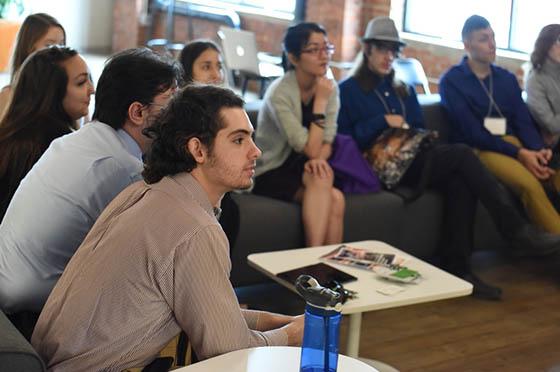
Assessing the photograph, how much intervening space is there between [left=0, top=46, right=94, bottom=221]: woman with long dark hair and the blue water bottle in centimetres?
137

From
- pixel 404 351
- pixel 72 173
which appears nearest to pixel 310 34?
pixel 404 351

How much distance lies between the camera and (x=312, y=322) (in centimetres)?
185

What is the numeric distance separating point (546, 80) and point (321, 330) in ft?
12.0

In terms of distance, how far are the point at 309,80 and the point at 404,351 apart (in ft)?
4.93

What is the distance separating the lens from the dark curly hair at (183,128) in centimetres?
216

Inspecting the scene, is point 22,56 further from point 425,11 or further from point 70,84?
point 425,11

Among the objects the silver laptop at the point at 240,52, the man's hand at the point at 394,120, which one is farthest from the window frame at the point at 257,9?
the man's hand at the point at 394,120

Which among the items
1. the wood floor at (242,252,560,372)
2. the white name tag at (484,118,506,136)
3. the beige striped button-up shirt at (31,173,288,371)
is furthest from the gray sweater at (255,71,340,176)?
the beige striped button-up shirt at (31,173,288,371)

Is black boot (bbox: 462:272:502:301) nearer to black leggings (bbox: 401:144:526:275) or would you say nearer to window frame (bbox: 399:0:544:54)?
black leggings (bbox: 401:144:526:275)

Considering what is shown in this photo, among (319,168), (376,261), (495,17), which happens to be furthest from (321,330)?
(495,17)

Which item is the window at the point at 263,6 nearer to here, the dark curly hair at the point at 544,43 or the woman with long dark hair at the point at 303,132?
the dark curly hair at the point at 544,43

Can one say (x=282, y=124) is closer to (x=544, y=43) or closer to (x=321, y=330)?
(x=544, y=43)

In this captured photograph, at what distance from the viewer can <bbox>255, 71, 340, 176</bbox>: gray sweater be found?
437 centimetres

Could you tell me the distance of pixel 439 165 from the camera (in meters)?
4.69
